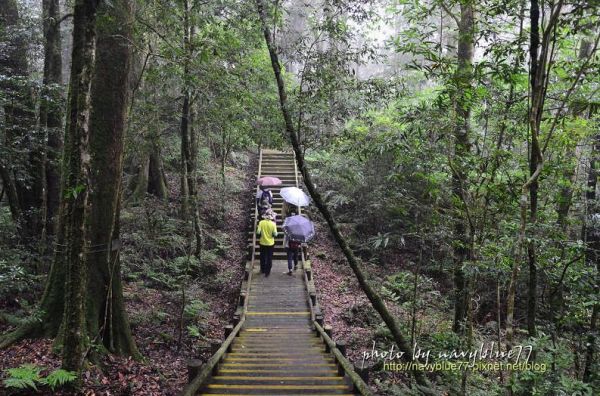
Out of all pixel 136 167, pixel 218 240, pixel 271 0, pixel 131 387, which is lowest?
pixel 131 387

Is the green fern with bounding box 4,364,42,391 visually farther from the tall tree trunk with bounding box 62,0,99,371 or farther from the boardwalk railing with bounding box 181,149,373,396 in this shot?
the boardwalk railing with bounding box 181,149,373,396

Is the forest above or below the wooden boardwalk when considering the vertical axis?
above

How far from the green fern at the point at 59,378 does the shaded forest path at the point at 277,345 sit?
1.71 meters

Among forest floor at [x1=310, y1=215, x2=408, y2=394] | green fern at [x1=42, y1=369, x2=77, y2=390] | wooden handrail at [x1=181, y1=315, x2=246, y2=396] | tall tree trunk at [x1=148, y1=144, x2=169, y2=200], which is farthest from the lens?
tall tree trunk at [x1=148, y1=144, x2=169, y2=200]

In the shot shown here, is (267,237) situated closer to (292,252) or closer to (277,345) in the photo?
(292,252)

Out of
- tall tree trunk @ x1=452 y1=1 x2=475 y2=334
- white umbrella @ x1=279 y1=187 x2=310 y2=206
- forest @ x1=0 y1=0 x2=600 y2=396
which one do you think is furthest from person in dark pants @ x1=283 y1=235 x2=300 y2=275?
tall tree trunk @ x1=452 y1=1 x2=475 y2=334

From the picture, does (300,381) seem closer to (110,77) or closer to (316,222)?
(110,77)

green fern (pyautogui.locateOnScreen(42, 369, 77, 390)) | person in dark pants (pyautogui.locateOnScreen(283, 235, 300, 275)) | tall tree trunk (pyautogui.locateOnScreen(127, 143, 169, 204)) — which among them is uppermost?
tall tree trunk (pyautogui.locateOnScreen(127, 143, 169, 204))

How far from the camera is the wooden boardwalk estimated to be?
5816mm

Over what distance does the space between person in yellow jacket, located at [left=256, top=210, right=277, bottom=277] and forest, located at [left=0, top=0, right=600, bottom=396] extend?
10 cm

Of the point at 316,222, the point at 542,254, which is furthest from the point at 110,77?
Answer: the point at 316,222

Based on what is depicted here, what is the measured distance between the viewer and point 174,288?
10914mm

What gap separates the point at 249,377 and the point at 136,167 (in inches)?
451

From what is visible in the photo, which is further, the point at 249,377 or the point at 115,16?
the point at 115,16
